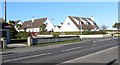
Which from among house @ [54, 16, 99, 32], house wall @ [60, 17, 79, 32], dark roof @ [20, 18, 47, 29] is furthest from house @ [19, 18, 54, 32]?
house wall @ [60, 17, 79, 32]

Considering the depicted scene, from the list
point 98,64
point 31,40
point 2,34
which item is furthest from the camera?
point 2,34

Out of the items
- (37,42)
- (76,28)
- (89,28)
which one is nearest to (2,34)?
(37,42)

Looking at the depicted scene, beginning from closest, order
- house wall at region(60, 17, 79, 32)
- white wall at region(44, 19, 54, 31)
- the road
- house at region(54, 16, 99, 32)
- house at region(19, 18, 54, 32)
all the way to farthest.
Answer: the road → house at region(54, 16, 99, 32) → house wall at region(60, 17, 79, 32) → house at region(19, 18, 54, 32) → white wall at region(44, 19, 54, 31)

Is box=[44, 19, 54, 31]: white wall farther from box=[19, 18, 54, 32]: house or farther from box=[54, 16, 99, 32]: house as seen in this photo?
box=[54, 16, 99, 32]: house

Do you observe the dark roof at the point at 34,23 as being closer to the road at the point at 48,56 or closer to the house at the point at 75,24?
the house at the point at 75,24

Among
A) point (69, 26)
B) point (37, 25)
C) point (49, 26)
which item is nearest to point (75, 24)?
point (69, 26)

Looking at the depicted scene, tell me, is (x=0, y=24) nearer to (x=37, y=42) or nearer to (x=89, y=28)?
(x=37, y=42)

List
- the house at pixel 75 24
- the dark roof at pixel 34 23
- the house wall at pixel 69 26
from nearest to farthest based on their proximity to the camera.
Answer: the house at pixel 75 24, the house wall at pixel 69 26, the dark roof at pixel 34 23

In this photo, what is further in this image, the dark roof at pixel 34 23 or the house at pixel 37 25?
the dark roof at pixel 34 23

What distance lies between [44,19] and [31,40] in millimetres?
70488

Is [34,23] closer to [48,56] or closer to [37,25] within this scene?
[37,25]

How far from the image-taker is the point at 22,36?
66000 millimetres

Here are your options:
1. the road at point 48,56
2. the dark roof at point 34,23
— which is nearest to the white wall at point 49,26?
the dark roof at point 34,23

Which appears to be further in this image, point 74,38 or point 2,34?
point 74,38
